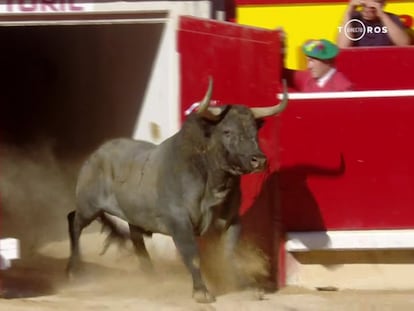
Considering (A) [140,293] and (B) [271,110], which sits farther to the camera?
(A) [140,293]

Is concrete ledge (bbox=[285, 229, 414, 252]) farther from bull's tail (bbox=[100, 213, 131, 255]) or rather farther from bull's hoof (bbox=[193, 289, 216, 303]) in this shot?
bull's tail (bbox=[100, 213, 131, 255])

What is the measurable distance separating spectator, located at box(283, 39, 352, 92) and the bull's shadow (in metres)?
0.43

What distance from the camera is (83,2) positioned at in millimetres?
8148

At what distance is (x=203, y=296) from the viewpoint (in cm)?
701

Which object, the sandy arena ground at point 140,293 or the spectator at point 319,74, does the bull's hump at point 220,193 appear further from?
the spectator at point 319,74

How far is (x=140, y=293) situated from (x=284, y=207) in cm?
96

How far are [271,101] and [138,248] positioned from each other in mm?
1226

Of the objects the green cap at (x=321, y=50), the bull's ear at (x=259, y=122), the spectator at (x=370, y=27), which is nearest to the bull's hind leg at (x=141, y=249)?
the bull's ear at (x=259, y=122)

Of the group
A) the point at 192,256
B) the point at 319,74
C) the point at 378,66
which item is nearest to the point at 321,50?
the point at 319,74

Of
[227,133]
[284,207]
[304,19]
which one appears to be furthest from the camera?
[304,19]

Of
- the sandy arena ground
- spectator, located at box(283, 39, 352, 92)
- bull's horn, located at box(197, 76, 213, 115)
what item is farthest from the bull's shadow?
bull's horn, located at box(197, 76, 213, 115)

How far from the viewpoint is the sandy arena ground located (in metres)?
7.00

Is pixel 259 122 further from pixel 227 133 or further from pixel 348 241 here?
pixel 348 241

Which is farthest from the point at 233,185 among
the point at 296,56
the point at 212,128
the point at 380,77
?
the point at 296,56
